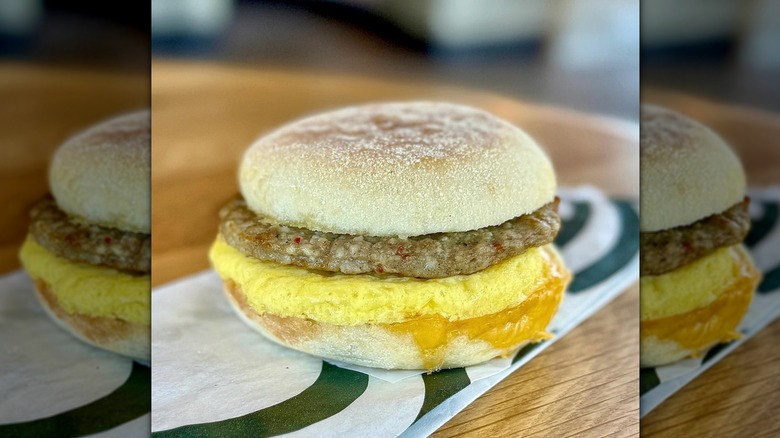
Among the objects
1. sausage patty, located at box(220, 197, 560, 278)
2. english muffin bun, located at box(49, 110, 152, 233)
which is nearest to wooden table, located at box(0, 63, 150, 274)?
english muffin bun, located at box(49, 110, 152, 233)

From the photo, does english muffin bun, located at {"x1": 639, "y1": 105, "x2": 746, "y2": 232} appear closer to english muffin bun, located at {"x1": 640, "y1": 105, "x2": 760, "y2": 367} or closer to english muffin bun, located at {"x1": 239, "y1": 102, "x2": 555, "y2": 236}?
english muffin bun, located at {"x1": 640, "y1": 105, "x2": 760, "y2": 367}

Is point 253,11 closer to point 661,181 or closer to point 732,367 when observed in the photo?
point 661,181

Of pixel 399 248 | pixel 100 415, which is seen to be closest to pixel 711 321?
pixel 399 248

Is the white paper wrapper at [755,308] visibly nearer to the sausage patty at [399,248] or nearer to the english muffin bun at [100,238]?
the sausage patty at [399,248]

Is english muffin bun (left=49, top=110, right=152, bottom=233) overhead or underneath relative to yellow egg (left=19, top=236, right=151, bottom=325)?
overhead

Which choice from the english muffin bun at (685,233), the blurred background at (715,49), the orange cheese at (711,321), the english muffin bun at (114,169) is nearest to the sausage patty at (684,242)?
the english muffin bun at (685,233)

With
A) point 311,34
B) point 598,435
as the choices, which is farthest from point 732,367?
point 311,34

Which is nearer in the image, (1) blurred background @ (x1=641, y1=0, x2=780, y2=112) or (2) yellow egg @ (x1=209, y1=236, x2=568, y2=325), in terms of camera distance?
(2) yellow egg @ (x1=209, y1=236, x2=568, y2=325)
